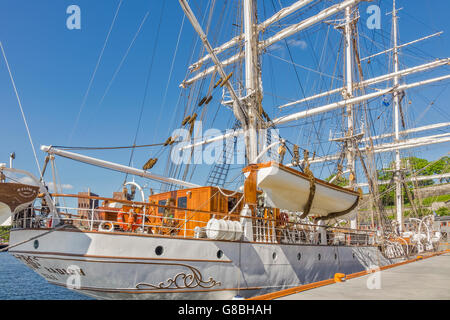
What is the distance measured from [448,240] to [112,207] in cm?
5008

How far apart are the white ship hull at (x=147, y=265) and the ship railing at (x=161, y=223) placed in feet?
1.30

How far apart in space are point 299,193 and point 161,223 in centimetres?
499

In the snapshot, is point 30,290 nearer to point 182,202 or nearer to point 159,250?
point 182,202

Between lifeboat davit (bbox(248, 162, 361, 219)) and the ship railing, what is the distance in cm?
81

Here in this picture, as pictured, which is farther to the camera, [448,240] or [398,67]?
[448,240]

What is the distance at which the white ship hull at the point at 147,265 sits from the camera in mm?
9211

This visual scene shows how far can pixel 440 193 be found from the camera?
70.4 m
